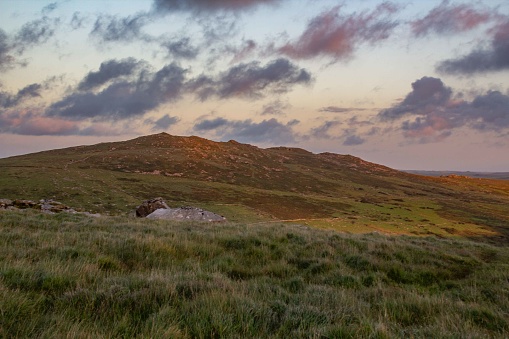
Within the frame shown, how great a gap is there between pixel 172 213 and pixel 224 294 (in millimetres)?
30025

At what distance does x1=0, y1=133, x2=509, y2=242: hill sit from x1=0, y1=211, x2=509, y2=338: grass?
38.0 m

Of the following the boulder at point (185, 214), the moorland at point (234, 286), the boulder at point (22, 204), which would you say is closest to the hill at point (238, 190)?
the boulder at point (185, 214)

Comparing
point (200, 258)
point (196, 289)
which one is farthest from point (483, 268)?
point (196, 289)

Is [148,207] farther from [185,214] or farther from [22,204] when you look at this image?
[22,204]

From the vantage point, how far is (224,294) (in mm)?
5422

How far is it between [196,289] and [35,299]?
2.52 metres

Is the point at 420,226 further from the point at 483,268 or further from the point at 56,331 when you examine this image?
the point at 56,331

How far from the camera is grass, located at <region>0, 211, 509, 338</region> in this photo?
13.8 feet

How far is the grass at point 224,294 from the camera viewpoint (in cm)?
421

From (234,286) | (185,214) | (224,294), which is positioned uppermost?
(224,294)

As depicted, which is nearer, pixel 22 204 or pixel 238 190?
pixel 22 204

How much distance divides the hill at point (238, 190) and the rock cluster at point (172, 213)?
11594 millimetres

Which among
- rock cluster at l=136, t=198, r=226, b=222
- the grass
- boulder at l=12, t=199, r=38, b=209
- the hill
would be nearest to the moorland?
the grass

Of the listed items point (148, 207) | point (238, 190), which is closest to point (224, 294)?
point (148, 207)
